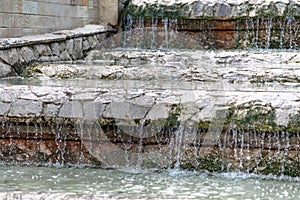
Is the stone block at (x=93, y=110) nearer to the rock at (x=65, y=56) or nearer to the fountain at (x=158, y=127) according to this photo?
the fountain at (x=158, y=127)

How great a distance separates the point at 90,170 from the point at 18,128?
0.73 metres

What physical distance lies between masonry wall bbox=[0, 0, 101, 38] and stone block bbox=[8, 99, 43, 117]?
6.83 ft

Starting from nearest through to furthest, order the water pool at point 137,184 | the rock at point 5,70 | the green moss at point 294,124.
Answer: the water pool at point 137,184 < the green moss at point 294,124 < the rock at point 5,70

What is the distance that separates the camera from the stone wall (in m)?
6.85

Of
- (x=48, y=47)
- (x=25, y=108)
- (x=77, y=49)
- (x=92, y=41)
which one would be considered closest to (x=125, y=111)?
(x=25, y=108)

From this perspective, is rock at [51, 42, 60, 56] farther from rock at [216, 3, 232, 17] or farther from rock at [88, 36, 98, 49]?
rock at [216, 3, 232, 17]

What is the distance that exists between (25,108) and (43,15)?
3110 mm

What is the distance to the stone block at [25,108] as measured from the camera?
17.1 feet

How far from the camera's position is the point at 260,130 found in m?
4.88

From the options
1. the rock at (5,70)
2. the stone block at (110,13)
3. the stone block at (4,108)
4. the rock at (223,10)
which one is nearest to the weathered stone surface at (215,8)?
the rock at (223,10)

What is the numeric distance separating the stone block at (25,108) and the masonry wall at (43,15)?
82.0 inches

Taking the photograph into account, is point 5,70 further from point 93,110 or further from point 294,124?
point 294,124

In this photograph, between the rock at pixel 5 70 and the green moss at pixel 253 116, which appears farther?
the rock at pixel 5 70

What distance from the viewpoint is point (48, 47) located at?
773 cm
